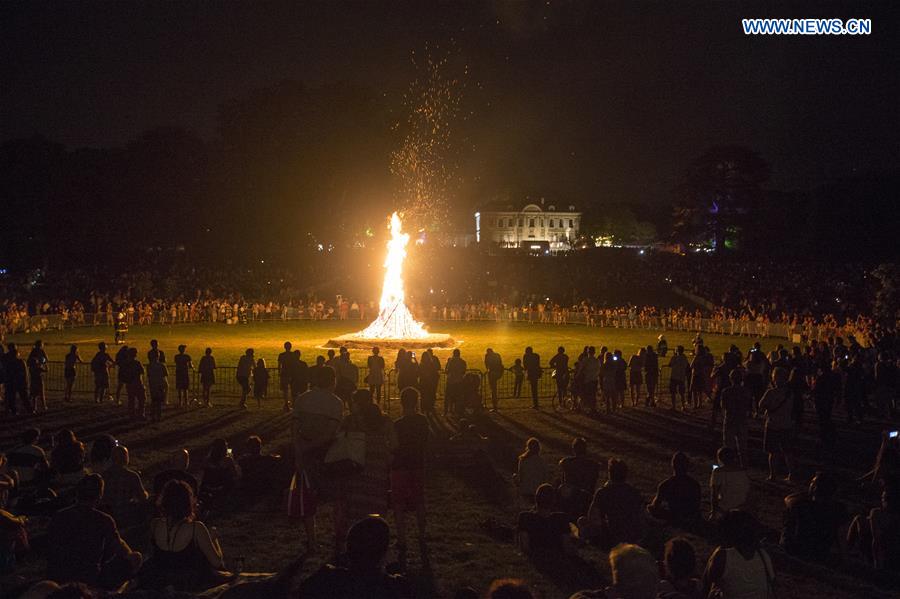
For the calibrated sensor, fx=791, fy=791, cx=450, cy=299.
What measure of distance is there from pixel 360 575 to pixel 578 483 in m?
5.54

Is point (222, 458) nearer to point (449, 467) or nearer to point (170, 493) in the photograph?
point (449, 467)

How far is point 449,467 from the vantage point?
44.2ft

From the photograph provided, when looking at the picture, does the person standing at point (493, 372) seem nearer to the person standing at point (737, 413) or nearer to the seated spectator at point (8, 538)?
the person standing at point (737, 413)

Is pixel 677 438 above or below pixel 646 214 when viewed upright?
below

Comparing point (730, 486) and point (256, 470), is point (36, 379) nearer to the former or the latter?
point (256, 470)

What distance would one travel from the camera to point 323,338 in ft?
129

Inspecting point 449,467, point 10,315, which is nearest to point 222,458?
point 449,467

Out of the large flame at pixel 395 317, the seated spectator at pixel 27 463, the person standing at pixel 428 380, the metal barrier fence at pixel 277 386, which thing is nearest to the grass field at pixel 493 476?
the person standing at pixel 428 380

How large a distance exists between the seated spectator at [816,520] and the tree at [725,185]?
88576 millimetres

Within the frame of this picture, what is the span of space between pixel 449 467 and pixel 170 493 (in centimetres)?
773

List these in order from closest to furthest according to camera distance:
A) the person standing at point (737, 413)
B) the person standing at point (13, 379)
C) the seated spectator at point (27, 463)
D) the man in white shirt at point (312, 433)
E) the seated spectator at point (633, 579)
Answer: the seated spectator at point (633, 579), the man in white shirt at point (312, 433), the seated spectator at point (27, 463), the person standing at point (737, 413), the person standing at point (13, 379)

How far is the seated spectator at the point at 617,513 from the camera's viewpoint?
829 cm

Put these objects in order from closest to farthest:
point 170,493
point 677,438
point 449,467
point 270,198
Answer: point 170,493 → point 449,467 → point 677,438 → point 270,198

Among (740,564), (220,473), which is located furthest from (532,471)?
(740,564)
